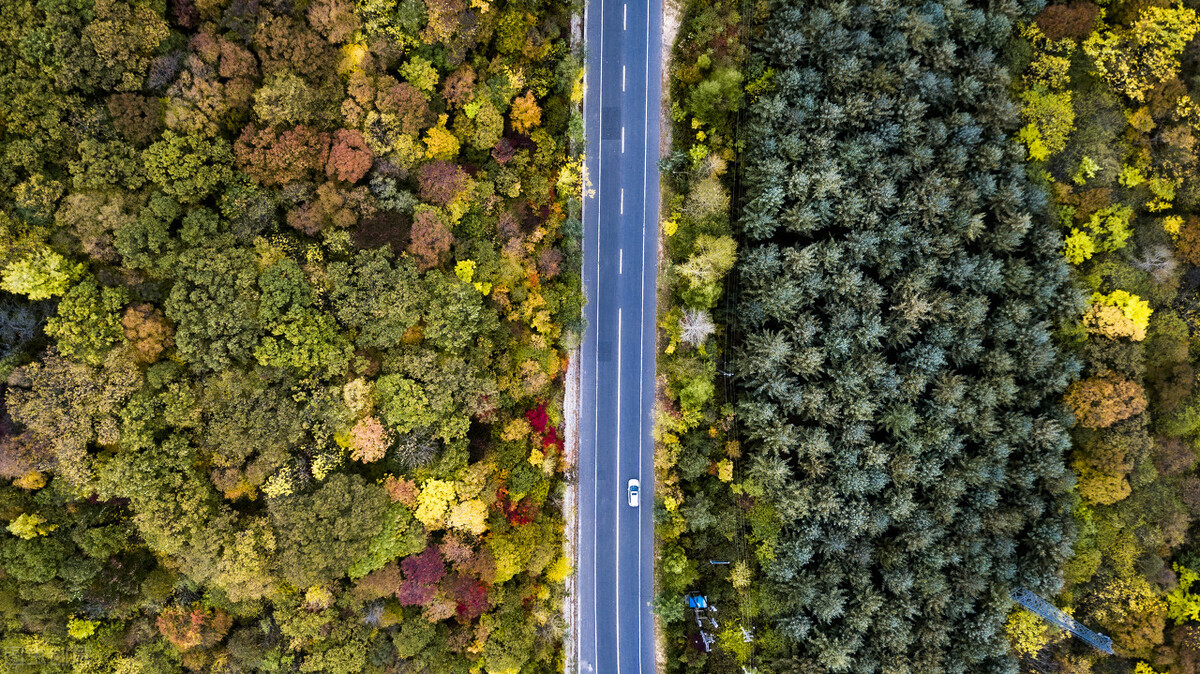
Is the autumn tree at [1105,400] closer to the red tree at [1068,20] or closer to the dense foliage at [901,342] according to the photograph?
the dense foliage at [901,342]

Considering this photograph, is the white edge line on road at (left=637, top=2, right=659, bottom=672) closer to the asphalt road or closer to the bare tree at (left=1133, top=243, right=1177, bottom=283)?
the asphalt road

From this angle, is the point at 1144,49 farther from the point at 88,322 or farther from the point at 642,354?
the point at 88,322

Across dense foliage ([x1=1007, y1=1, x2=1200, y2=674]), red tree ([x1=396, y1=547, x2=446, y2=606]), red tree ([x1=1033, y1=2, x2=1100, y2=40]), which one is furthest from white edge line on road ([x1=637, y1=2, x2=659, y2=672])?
red tree ([x1=1033, y1=2, x2=1100, y2=40])

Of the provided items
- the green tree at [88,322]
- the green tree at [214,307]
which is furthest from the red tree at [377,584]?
the green tree at [88,322]

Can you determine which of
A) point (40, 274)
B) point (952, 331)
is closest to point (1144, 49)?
point (952, 331)

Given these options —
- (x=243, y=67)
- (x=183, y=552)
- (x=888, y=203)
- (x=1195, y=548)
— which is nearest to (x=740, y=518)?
(x=888, y=203)

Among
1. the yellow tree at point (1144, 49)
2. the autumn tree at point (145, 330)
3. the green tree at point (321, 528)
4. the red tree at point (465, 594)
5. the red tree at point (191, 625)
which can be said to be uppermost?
the yellow tree at point (1144, 49)
